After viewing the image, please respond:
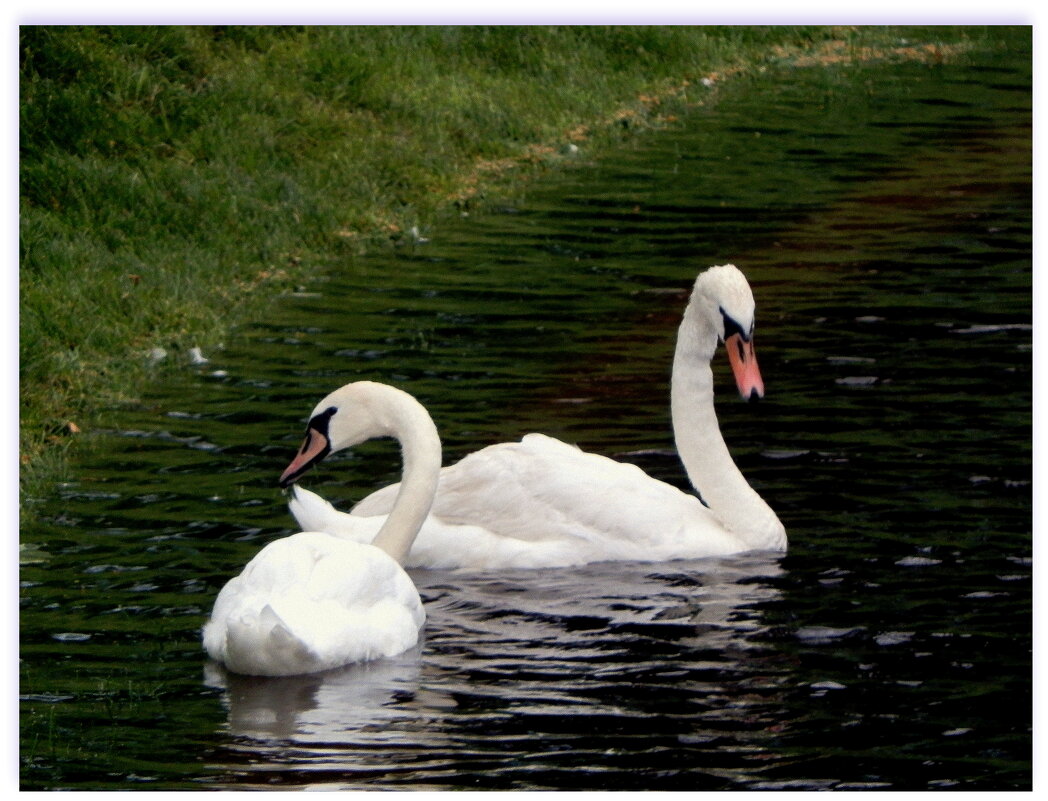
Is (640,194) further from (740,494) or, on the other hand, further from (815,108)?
(740,494)

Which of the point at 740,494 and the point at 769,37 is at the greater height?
the point at 769,37

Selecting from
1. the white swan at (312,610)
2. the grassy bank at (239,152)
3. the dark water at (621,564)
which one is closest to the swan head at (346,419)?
the dark water at (621,564)

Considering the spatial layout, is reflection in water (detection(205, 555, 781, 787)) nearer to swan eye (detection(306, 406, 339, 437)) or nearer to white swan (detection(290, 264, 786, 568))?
white swan (detection(290, 264, 786, 568))

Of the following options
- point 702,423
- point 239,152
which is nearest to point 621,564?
point 702,423

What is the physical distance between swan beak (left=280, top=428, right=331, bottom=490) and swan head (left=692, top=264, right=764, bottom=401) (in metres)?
1.96

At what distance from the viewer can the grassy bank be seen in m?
12.9

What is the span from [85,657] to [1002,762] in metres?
3.60

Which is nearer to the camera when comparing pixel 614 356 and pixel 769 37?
pixel 614 356

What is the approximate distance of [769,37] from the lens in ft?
80.2

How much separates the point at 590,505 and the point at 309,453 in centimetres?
A: 139

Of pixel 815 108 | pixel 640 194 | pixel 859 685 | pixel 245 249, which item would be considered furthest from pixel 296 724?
pixel 815 108

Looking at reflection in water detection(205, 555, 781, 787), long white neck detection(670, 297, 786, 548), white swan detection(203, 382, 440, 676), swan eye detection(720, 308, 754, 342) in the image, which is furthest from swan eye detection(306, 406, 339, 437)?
swan eye detection(720, 308, 754, 342)

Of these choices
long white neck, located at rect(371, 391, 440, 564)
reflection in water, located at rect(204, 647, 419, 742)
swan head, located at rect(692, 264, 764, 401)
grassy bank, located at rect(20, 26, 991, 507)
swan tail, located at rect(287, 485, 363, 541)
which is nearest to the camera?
reflection in water, located at rect(204, 647, 419, 742)

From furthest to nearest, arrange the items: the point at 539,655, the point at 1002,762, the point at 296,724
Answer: the point at 539,655 → the point at 296,724 → the point at 1002,762
